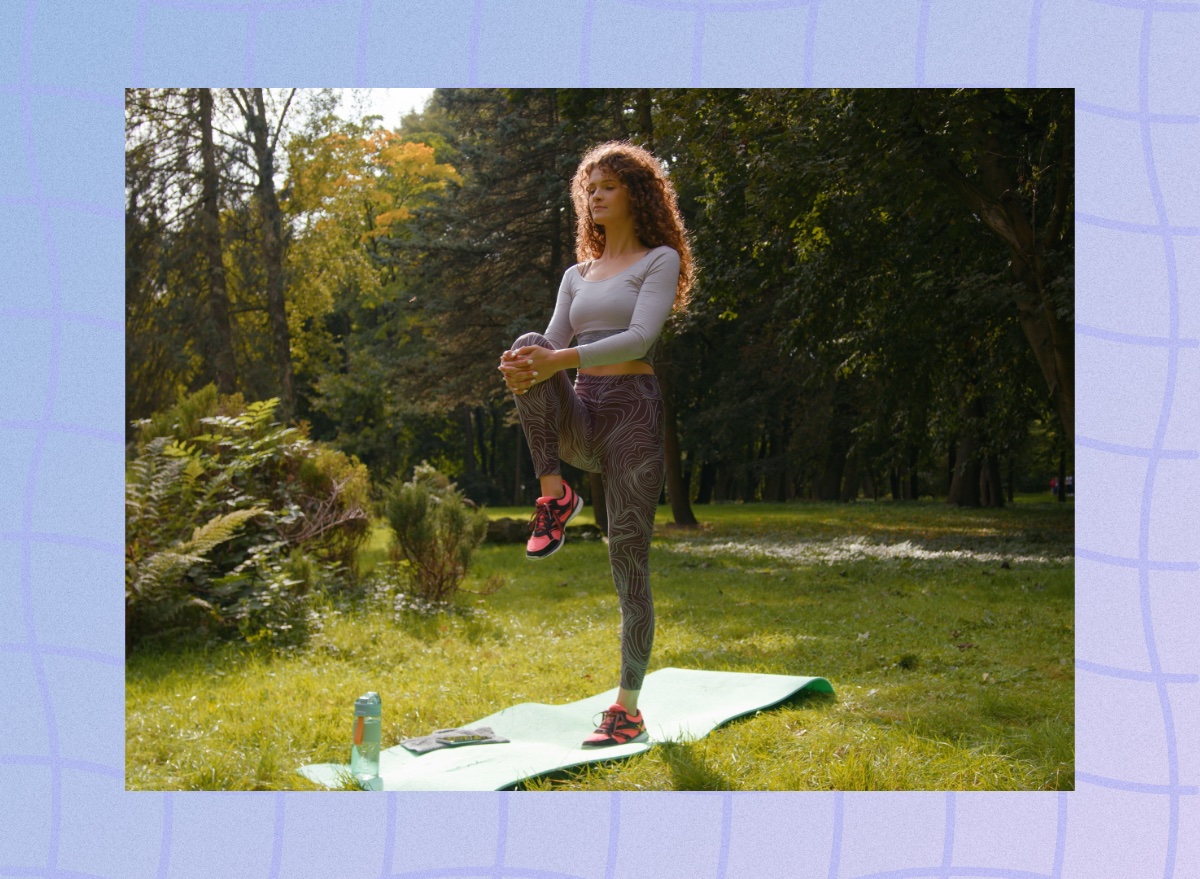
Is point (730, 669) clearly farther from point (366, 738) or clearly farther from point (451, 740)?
point (366, 738)

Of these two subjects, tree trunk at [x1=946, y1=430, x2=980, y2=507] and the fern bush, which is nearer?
the fern bush

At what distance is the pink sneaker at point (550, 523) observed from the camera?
2922 millimetres

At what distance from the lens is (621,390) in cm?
324

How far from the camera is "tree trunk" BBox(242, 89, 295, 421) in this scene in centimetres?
1277

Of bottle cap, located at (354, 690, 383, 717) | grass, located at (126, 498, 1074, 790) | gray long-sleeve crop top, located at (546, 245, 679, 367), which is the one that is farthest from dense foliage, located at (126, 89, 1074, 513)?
bottle cap, located at (354, 690, 383, 717)

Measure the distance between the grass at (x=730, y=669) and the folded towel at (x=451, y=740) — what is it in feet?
1.03

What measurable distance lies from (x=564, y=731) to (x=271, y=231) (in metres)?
11.0

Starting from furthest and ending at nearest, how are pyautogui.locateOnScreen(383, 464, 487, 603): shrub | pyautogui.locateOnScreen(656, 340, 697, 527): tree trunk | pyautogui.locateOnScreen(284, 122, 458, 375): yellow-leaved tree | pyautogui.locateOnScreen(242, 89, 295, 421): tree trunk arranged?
pyautogui.locateOnScreen(284, 122, 458, 375): yellow-leaved tree < pyautogui.locateOnScreen(656, 340, 697, 527): tree trunk < pyautogui.locateOnScreen(242, 89, 295, 421): tree trunk < pyautogui.locateOnScreen(383, 464, 487, 603): shrub

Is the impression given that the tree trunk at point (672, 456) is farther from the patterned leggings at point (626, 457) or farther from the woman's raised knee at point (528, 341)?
the woman's raised knee at point (528, 341)

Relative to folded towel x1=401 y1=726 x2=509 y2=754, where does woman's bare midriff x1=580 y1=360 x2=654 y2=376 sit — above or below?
above

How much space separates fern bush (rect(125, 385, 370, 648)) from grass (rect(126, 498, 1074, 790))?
24cm

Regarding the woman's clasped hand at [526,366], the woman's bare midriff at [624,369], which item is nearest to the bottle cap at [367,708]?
the woman's clasped hand at [526,366]

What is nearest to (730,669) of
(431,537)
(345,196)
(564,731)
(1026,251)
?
(564,731)

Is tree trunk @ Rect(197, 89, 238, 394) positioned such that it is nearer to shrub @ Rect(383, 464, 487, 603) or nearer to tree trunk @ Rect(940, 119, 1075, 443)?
shrub @ Rect(383, 464, 487, 603)
